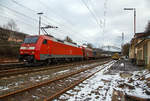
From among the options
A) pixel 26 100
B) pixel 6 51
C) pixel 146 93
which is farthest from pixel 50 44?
pixel 6 51

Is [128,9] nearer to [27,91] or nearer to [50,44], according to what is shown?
[50,44]

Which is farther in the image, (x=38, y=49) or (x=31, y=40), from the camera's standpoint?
(x=31, y=40)

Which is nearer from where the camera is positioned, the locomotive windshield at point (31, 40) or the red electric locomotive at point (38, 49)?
the red electric locomotive at point (38, 49)

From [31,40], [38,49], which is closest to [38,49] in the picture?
[38,49]

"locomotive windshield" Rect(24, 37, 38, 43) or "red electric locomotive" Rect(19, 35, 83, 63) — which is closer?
"red electric locomotive" Rect(19, 35, 83, 63)

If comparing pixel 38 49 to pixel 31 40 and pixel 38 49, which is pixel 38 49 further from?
pixel 31 40

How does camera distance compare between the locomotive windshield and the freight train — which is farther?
the locomotive windshield

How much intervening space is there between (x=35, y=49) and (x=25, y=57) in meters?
1.36

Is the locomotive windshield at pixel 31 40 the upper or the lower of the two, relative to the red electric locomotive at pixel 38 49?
upper

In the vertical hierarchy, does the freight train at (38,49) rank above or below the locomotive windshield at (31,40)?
below

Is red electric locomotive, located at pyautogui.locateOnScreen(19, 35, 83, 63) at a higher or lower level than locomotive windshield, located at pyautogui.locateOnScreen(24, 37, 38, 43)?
lower

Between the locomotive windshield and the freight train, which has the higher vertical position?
the locomotive windshield

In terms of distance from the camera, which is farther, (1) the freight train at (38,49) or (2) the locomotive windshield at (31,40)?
(2) the locomotive windshield at (31,40)

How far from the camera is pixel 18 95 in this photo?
14.8 feet
